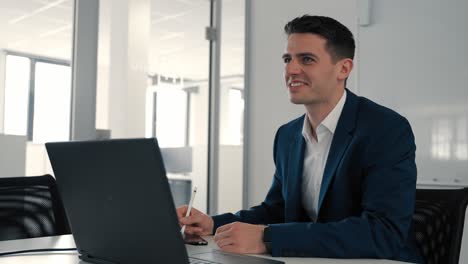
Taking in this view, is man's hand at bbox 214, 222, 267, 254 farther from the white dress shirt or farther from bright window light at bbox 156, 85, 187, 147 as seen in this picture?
bright window light at bbox 156, 85, 187, 147

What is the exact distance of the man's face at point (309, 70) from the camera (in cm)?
165

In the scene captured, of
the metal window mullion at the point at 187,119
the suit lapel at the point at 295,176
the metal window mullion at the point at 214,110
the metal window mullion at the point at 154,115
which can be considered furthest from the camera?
the metal window mullion at the point at 214,110

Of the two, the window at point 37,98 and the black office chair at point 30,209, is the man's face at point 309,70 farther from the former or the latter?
the window at point 37,98

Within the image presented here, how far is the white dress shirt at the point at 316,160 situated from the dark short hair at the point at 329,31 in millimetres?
142

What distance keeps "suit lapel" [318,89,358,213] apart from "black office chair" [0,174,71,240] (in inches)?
35.2

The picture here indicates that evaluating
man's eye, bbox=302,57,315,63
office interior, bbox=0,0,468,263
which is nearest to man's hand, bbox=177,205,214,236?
man's eye, bbox=302,57,315,63

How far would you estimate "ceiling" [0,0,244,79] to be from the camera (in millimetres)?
2979

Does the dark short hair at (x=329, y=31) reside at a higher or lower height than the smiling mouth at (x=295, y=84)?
higher

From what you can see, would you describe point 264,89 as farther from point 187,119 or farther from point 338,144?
point 338,144

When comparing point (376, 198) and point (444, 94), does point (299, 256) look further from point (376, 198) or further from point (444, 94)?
point (444, 94)

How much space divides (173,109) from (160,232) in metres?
2.96

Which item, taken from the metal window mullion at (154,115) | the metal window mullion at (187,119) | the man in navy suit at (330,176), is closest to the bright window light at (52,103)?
the metal window mullion at (154,115)

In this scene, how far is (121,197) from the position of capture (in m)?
1.02

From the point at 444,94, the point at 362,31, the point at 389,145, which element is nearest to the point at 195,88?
the point at 362,31
